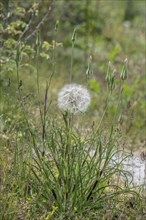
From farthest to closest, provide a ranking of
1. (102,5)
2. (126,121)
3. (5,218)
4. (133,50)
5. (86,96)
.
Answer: (102,5) < (133,50) < (126,121) < (86,96) < (5,218)

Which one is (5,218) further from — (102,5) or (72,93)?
(102,5)

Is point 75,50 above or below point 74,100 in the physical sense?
above

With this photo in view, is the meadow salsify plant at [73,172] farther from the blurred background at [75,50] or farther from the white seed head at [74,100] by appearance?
the blurred background at [75,50]

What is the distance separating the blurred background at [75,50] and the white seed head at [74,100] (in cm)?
18

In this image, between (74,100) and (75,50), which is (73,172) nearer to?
(74,100)

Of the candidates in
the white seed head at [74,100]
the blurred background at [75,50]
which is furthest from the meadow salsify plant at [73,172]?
the blurred background at [75,50]

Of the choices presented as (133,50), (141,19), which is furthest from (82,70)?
(141,19)

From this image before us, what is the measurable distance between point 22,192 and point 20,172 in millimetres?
181

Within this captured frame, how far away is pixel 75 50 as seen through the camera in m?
9.39

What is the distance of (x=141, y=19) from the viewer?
1378 cm

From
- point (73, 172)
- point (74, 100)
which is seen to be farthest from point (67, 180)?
point (74, 100)

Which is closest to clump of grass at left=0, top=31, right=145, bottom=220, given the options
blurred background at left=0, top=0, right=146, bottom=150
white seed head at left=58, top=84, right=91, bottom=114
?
white seed head at left=58, top=84, right=91, bottom=114

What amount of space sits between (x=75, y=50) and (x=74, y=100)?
625cm

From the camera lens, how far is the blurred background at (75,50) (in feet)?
14.8
